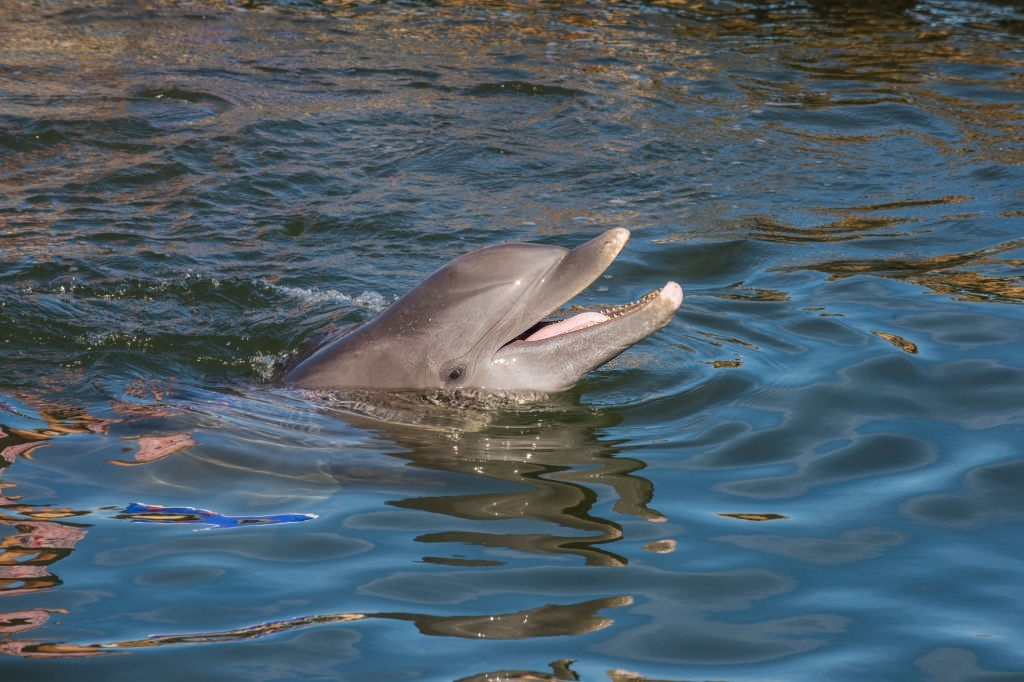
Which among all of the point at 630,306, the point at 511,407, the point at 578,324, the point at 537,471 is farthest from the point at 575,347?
the point at 537,471

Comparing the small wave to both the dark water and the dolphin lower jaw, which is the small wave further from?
the dolphin lower jaw

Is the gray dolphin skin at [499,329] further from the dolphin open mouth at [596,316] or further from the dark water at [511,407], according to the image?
the dark water at [511,407]

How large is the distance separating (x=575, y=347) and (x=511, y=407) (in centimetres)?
48

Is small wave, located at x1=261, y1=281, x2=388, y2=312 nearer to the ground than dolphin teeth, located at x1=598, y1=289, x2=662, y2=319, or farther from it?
nearer to the ground

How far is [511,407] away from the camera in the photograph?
6012 mm

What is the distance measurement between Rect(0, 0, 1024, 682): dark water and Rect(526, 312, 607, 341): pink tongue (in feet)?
1.25

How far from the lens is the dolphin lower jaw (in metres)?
5.55

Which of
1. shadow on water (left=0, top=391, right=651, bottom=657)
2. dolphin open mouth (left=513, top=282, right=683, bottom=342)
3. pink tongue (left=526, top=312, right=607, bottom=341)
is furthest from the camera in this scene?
pink tongue (left=526, top=312, right=607, bottom=341)

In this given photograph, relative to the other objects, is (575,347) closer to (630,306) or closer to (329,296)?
(630,306)

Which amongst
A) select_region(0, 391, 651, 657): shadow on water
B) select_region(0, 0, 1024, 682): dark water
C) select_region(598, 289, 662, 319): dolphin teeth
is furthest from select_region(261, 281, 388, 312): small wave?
select_region(598, 289, 662, 319): dolphin teeth

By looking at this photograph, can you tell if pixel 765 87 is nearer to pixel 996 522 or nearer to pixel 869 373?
pixel 869 373

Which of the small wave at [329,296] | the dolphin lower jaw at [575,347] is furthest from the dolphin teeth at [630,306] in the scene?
the small wave at [329,296]

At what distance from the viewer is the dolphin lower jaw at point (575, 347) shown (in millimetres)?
5551

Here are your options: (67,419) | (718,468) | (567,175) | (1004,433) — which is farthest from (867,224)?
(67,419)
